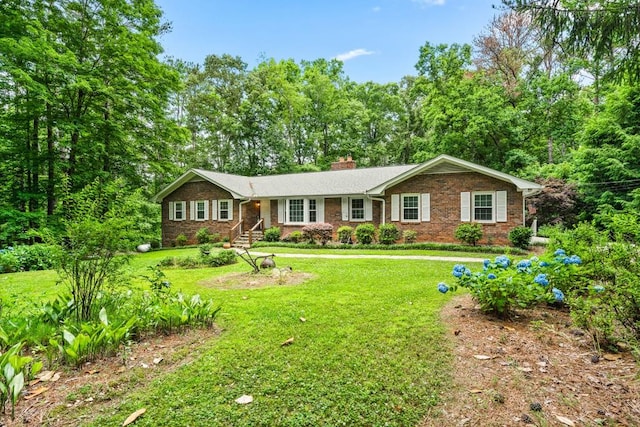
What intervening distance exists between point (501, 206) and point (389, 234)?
4.88m

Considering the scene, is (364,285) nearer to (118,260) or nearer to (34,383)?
(118,260)

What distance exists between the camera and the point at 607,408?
2.35m

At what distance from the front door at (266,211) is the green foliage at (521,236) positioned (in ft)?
42.0

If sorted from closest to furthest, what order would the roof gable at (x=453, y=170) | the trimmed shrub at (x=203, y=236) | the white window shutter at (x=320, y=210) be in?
1. the roof gable at (x=453, y=170)
2. the white window shutter at (x=320, y=210)
3. the trimmed shrub at (x=203, y=236)

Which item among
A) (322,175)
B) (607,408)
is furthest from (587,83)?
→ (607,408)

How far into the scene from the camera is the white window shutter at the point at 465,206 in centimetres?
1445

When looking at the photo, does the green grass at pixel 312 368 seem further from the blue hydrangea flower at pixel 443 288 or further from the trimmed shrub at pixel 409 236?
the trimmed shrub at pixel 409 236

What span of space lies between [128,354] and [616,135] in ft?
70.7

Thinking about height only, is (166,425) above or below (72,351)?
below

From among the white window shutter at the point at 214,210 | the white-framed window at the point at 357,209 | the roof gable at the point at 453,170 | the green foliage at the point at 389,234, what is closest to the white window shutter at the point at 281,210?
the white window shutter at the point at 214,210

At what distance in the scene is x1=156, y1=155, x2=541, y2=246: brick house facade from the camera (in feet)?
46.1

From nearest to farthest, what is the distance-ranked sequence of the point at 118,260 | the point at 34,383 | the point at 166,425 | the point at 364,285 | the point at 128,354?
the point at 166,425 < the point at 34,383 < the point at 128,354 < the point at 118,260 < the point at 364,285

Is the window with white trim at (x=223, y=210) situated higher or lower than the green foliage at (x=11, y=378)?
higher

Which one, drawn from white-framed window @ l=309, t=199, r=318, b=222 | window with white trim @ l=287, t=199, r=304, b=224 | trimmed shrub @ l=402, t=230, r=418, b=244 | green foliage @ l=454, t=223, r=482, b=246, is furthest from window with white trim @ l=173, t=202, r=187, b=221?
green foliage @ l=454, t=223, r=482, b=246
